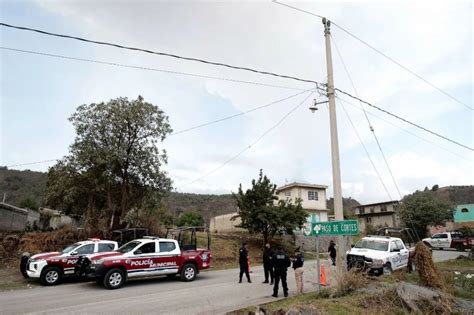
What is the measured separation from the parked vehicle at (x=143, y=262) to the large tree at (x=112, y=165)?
21.6 feet

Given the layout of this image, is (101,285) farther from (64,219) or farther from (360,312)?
(64,219)

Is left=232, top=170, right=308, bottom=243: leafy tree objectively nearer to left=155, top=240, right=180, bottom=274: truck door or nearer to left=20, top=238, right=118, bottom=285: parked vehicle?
left=155, top=240, right=180, bottom=274: truck door

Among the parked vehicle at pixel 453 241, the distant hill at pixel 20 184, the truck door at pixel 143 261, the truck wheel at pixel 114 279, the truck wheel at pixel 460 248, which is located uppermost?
the distant hill at pixel 20 184


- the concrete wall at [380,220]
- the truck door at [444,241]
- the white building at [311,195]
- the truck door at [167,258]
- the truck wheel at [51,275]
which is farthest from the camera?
the concrete wall at [380,220]

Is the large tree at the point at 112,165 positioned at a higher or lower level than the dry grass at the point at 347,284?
higher

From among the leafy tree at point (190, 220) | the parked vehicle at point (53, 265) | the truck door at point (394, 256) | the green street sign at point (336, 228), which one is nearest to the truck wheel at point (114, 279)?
the parked vehicle at point (53, 265)

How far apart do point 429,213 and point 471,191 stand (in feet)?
164

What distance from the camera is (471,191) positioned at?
292 ft

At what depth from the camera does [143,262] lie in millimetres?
15812

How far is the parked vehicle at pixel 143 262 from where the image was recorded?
1485cm

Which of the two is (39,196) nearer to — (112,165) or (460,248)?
(112,165)

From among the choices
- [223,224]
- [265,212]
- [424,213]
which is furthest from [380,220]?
[265,212]

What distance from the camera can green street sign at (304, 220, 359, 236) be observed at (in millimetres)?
11734

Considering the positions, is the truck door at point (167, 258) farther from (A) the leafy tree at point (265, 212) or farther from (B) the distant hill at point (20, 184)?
(B) the distant hill at point (20, 184)
